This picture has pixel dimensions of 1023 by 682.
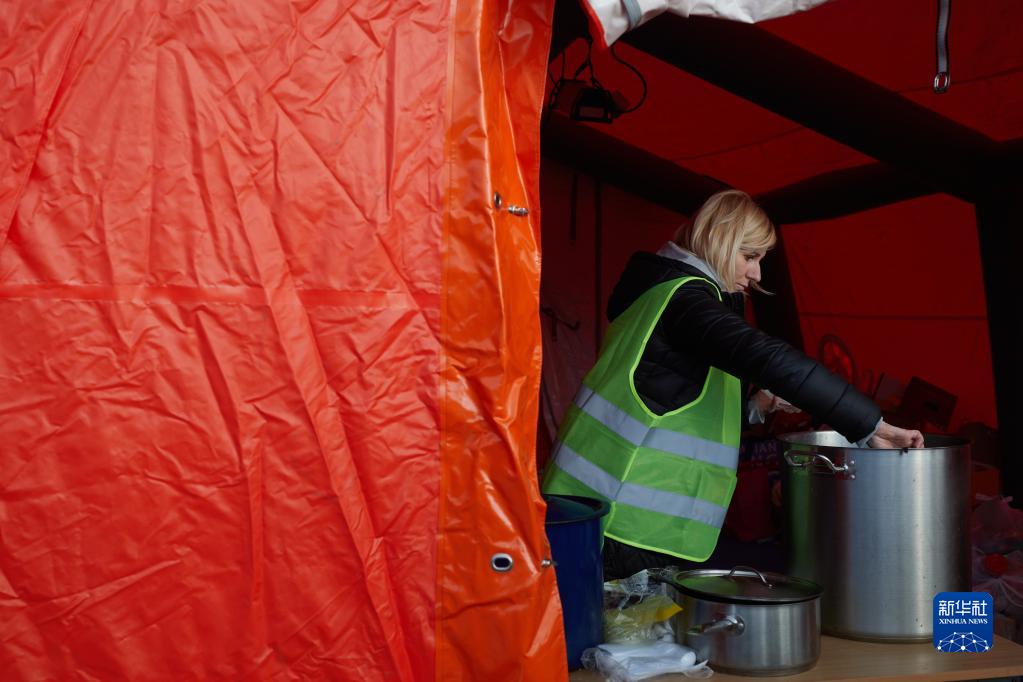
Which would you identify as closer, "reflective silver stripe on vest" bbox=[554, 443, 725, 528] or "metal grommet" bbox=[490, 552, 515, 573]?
"metal grommet" bbox=[490, 552, 515, 573]

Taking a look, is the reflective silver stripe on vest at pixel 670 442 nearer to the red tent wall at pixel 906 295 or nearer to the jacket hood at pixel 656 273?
the jacket hood at pixel 656 273

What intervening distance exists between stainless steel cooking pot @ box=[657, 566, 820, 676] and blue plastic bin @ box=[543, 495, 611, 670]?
17 cm

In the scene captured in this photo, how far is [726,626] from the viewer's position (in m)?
1.84

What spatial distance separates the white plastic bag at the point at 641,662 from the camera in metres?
1.82

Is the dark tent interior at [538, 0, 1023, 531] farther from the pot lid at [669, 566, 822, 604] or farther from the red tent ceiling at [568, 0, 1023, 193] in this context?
the pot lid at [669, 566, 822, 604]

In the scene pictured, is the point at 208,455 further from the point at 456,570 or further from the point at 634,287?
the point at 634,287

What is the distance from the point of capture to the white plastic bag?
1.82m

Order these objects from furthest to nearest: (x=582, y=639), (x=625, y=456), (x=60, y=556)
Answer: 1. (x=625, y=456)
2. (x=582, y=639)
3. (x=60, y=556)

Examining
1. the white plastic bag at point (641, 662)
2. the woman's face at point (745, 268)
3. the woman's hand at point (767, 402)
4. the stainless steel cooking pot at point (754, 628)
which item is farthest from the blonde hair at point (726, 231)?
the white plastic bag at point (641, 662)

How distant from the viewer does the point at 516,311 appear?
1683 mm

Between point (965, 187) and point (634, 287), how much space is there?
1.91 metres

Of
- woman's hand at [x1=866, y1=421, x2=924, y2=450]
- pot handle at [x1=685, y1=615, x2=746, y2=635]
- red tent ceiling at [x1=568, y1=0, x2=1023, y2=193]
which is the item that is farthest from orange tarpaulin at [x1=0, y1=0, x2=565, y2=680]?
red tent ceiling at [x1=568, y1=0, x2=1023, y2=193]

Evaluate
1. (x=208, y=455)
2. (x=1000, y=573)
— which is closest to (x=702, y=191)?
(x=1000, y=573)

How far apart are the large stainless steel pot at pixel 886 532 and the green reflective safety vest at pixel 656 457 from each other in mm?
239
